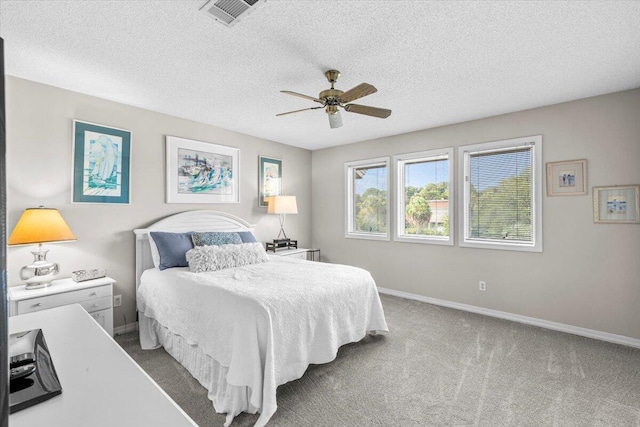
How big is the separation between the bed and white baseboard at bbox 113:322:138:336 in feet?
1.25

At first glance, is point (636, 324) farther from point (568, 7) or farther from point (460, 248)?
point (568, 7)

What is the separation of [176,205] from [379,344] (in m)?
2.82

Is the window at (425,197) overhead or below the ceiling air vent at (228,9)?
below

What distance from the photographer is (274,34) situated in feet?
6.66

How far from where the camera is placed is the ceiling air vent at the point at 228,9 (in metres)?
1.70

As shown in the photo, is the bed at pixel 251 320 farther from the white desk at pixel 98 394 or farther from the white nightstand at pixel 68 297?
the white desk at pixel 98 394

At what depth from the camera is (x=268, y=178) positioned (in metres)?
4.84

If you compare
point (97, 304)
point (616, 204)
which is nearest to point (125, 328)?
point (97, 304)

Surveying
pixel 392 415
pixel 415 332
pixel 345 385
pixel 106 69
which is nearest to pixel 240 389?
pixel 345 385

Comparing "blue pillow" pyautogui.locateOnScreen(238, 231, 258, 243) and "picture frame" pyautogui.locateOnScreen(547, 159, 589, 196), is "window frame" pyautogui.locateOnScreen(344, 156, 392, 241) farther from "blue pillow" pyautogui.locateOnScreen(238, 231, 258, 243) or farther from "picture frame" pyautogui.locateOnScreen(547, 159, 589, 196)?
"picture frame" pyautogui.locateOnScreen(547, 159, 589, 196)

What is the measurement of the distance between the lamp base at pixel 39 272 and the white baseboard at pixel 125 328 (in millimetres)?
852

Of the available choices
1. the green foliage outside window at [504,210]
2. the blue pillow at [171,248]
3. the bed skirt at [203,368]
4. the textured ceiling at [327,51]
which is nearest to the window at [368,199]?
the green foliage outside window at [504,210]

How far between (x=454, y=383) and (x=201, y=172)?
3546mm

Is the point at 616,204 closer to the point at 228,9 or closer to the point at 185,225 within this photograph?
the point at 228,9
